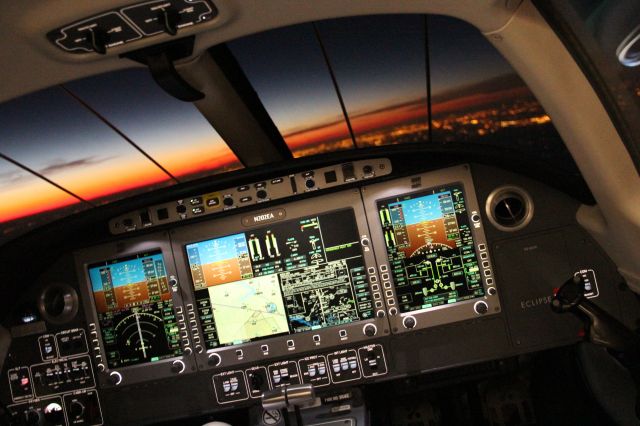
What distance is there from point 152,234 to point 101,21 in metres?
1.93

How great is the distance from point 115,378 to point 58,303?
54 centimetres

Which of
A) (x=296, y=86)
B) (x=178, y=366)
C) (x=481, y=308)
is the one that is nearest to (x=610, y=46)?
(x=481, y=308)

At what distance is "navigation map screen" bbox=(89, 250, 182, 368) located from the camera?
412cm

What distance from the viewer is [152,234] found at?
4.11m

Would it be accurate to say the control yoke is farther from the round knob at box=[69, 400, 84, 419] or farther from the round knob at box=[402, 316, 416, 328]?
the round knob at box=[69, 400, 84, 419]

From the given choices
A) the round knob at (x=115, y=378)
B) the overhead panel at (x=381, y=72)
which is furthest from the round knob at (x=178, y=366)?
the overhead panel at (x=381, y=72)

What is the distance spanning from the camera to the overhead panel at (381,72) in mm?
3641

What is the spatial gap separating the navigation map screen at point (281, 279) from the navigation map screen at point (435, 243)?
A: 237mm

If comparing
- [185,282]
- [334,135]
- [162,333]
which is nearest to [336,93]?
[334,135]

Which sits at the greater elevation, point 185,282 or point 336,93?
point 336,93

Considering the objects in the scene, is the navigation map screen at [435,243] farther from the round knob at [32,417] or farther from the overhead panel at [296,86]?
the round knob at [32,417]

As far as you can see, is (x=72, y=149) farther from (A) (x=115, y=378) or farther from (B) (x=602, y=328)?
(B) (x=602, y=328)

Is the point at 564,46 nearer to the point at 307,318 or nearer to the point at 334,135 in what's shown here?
the point at 307,318

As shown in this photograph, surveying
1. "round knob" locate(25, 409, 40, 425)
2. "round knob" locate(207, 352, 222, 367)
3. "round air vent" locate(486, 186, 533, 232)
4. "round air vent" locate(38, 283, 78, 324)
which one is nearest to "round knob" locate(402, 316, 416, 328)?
"round air vent" locate(486, 186, 533, 232)
